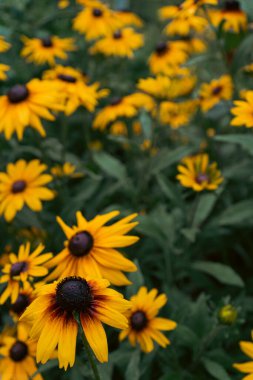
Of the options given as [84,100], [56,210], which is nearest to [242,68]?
[84,100]

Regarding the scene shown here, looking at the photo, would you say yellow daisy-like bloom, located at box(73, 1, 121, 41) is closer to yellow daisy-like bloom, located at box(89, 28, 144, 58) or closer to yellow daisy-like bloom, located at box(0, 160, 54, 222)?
yellow daisy-like bloom, located at box(89, 28, 144, 58)

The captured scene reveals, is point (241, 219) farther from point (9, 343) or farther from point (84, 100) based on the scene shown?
point (9, 343)

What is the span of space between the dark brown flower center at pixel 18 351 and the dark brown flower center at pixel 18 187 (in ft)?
1.60

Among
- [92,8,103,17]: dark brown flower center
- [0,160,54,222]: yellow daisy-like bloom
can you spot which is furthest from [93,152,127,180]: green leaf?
[92,8,103,17]: dark brown flower center

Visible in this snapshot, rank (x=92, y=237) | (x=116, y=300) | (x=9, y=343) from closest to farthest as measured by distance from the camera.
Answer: (x=116, y=300), (x=92, y=237), (x=9, y=343)

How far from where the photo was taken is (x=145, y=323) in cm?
109

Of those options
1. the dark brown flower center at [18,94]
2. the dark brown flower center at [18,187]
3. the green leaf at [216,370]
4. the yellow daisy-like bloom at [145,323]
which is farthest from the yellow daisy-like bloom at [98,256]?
the dark brown flower center at [18,94]

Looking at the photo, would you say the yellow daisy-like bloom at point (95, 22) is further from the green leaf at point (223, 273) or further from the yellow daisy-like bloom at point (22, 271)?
the yellow daisy-like bloom at point (22, 271)

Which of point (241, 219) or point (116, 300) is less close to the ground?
point (116, 300)

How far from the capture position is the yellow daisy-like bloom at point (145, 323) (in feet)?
3.52

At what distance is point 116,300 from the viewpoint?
767mm

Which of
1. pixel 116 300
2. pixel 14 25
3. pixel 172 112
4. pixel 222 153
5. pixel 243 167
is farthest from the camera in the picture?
pixel 14 25

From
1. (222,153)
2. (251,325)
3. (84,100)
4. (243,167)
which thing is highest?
(84,100)

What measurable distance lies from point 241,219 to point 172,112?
761 millimetres
